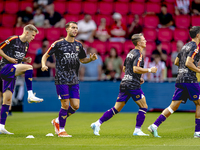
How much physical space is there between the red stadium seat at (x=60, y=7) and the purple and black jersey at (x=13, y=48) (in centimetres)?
1029

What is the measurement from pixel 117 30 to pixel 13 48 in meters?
9.10

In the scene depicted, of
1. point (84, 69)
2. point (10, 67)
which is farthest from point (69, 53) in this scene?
point (84, 69)

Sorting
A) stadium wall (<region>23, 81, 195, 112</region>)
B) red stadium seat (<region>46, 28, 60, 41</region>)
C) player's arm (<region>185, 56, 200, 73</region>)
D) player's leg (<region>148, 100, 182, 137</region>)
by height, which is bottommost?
stadium wall (<region>23, 81, 195, 112</region>)

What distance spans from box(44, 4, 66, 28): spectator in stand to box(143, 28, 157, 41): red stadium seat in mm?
3791

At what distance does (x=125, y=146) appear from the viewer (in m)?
5.64

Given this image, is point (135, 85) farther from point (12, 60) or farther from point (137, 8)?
point (137, 8)

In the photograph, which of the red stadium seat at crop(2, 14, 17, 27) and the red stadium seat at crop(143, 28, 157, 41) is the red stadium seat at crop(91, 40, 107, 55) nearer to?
the red stadium seat at crop(143, 28, 157, 41)

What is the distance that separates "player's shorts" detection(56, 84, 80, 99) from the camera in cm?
689

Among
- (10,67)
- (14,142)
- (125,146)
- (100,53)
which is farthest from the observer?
(100,53)

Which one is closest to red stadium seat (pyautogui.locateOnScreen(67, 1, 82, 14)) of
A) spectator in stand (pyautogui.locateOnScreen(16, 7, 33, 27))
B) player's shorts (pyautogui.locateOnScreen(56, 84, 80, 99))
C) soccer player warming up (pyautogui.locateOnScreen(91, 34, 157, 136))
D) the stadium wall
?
spectator in stand (pyautogui.locateOnScreen(16, 7, 33, 27))

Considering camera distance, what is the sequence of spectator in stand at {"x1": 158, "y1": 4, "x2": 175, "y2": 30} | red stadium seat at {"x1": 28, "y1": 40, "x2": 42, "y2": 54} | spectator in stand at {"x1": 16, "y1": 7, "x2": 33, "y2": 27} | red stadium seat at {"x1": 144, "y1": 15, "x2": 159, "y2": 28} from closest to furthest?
red stadium seat at {"x1": 28, "y1": 40, "x2": 42, "y2": 54} < spectator in stand at {"x1": 16, "y1": 7, "x2": 33, "y2": 27} < spectator in stand at {"x1": 158, "y1": 4, "x2": 175, "y2": 30} < red stadium seat at {"x1": 144, "y1": 15, "x2": 159, "y2": 28}

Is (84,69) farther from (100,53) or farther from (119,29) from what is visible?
(119,29)

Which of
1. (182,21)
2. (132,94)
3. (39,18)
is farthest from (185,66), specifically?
(182,21)

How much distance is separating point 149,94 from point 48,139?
794 cm
